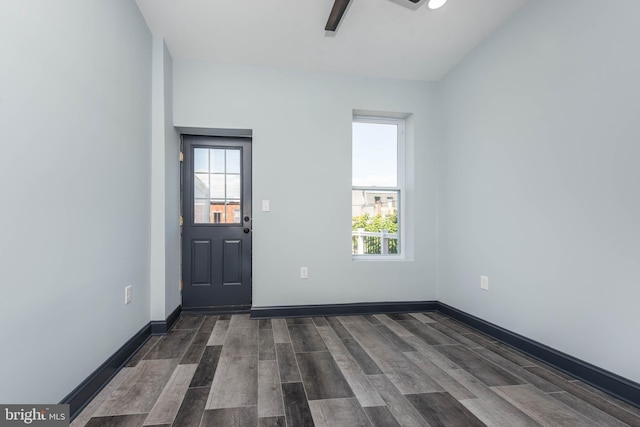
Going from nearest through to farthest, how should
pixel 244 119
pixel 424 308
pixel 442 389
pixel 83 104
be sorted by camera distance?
1. pixel 83 104
2. pixel 442 389
3. pixel 244 119
4. pixel 424 308

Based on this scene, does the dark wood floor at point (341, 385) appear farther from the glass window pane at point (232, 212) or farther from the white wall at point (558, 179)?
the glass window pane at point (232, 212)

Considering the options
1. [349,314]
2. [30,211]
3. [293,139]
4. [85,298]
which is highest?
[293,139]

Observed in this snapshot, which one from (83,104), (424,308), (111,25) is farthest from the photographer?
(424,308)

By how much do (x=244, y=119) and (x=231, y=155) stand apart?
49 cm

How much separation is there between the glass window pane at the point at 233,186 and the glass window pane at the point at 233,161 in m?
0.07

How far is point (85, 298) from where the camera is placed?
67.4 inches

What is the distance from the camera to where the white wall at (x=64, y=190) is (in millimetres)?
1221

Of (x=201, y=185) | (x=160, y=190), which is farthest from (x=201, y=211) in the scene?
(x=160, y=190)

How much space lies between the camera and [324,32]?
270 cm

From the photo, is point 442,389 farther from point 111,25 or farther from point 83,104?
point 111,25

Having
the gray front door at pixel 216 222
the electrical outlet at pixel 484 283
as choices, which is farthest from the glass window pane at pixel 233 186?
the electrical outlet at pixel 484 283

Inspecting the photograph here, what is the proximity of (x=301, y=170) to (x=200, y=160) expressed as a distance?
1178mm

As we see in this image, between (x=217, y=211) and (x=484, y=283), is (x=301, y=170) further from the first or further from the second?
(x=484, y=283)

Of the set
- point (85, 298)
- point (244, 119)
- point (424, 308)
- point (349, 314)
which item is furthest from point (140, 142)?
point (424, 308)
